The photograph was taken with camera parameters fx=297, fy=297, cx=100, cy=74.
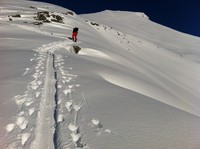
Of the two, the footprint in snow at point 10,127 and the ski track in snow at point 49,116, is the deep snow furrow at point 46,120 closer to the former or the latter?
the ski track in snow at point 49,116

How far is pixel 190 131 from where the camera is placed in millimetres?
6578

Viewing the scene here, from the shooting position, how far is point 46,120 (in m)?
7.16

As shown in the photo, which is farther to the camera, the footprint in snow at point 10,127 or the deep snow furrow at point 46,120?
the footprint in snow at point 10,127

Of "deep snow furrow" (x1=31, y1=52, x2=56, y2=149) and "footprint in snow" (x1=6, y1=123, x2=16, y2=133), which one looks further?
"footprint in snow" (x1=6, y1=123, x2=16, y2=133)

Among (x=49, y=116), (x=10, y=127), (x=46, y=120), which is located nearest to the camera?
(x=10, y=127)

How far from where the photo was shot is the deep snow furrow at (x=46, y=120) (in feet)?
19.8

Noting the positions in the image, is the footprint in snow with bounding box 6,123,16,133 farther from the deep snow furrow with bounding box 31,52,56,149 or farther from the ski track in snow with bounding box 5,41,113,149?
the deep snow furrow with bounding box 31,52,56,149

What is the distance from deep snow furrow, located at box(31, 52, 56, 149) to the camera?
6035 millimetres

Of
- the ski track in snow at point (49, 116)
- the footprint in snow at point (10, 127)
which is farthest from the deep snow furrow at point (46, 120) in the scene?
the footprint in snow at point (10, 127)

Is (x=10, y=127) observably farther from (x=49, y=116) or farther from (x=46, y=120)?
(x=49, y=116)

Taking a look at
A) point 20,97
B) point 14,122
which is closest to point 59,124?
point 14,122

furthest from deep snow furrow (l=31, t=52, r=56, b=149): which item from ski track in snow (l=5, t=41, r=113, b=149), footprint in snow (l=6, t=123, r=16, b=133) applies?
footprint in snow (l=6, t=123, r=16, b=133)

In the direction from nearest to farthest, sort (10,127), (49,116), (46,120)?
(10,127), (46,120), (49,116)

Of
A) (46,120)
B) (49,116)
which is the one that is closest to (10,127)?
(46,120)
